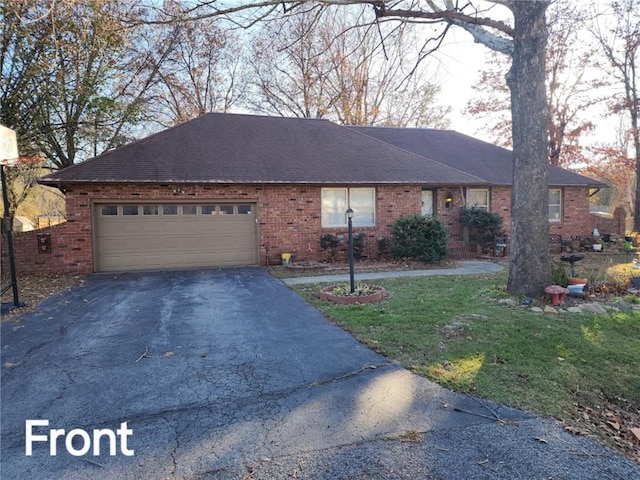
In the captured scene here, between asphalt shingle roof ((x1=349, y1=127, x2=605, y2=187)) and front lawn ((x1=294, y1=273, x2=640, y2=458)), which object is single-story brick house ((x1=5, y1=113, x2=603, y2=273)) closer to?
asphalt shingle roof ((x1=349, y1=127, x2=605, y2=187))

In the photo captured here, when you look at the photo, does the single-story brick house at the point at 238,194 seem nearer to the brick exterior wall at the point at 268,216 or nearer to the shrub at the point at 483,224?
the brick exterior wall at the point at 268,216

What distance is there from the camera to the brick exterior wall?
418 inches

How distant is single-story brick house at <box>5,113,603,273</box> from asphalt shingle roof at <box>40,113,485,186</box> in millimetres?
37

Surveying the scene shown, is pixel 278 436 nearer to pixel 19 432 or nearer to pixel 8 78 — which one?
pixel 19 432

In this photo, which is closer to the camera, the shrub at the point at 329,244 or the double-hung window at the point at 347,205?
the shrub at the point at 329,244

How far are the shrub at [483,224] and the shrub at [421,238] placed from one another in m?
2.63

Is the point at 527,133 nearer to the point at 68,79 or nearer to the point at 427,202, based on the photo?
the point at 427,202

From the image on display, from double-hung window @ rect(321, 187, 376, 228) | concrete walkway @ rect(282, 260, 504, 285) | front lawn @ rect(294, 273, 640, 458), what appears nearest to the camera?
front lawn @ rect(294, 273, 640, 458)

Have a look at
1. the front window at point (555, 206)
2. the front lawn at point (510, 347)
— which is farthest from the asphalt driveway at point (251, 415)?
the front window at point (555, 206)

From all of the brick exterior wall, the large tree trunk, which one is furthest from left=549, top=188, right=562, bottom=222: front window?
the large tree trunk

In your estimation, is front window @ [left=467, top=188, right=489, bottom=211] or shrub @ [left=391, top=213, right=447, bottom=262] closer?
shrub @ [left=391, top=213, right=447, bottom=262]

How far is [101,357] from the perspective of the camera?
4488mm

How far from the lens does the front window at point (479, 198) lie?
48.9 ft

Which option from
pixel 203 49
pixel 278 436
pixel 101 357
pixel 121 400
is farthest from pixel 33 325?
pixel 203 49
